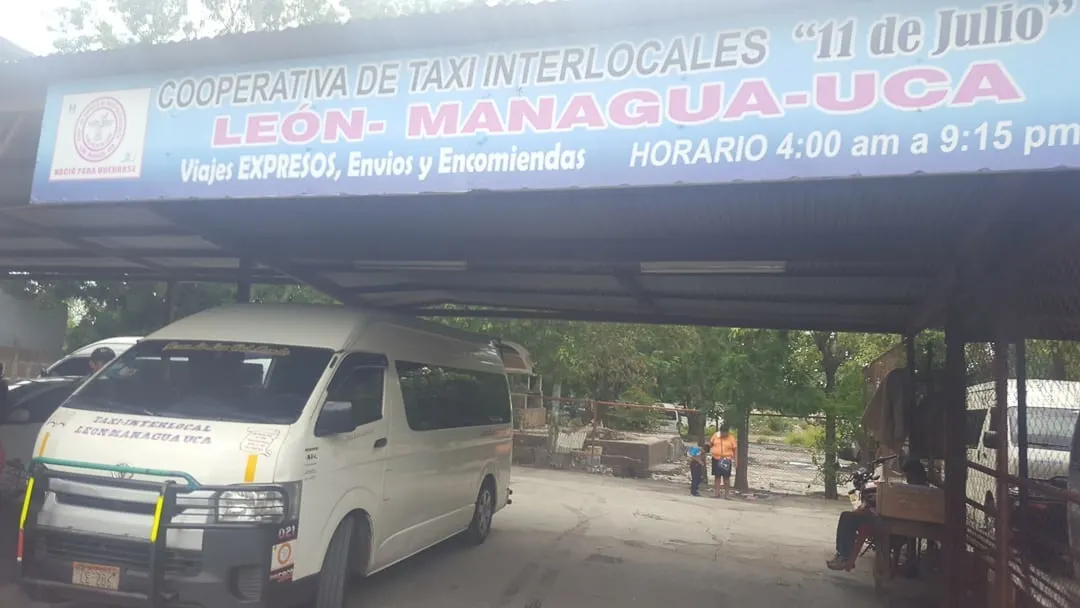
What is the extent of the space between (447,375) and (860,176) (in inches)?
184

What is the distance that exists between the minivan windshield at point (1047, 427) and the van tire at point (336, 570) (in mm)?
5523

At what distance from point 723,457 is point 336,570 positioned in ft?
34.7

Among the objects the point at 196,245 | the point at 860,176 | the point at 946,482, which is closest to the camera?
the point at 860,176

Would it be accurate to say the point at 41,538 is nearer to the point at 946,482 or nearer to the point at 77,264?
the point at 946,482

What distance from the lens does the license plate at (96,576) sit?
173 inches

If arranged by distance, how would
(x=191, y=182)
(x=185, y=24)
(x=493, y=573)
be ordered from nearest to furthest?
(x=191, y=182) → (x=493, y=573) → (x=185, y=24)

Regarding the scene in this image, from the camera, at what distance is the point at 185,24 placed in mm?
22000

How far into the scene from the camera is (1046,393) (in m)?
6.37

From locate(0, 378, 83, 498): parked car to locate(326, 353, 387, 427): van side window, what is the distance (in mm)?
3966

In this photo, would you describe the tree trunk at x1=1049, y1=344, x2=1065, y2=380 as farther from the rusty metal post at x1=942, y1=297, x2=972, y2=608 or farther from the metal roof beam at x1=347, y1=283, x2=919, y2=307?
the metal roof beam at x1=347, y1=283, x2=919, y2=307

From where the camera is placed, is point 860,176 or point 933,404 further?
point 933,404

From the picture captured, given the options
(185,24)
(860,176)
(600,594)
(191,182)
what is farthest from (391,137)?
(185,24)

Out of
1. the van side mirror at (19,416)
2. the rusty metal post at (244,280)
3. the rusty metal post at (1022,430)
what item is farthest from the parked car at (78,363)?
the rusty metal post at (1022,430)

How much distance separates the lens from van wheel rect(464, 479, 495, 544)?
8391mm
